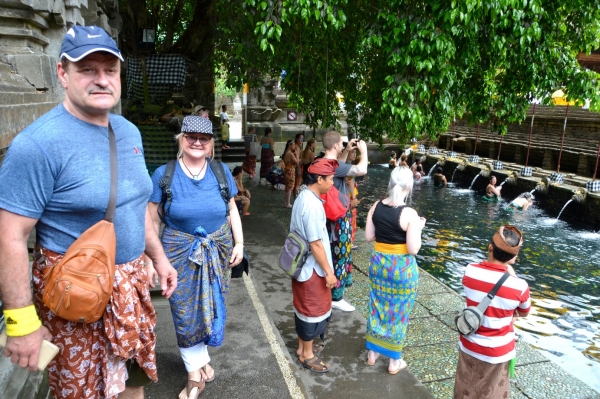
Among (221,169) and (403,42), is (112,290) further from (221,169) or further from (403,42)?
(403,42)

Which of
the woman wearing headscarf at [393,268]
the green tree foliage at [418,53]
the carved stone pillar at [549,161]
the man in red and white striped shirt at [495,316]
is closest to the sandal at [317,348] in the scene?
the woman wearing headscarf at [393,268]

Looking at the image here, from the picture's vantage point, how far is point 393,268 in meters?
3.90

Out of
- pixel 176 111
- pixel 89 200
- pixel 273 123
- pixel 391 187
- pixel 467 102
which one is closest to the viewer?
pixel 89 200

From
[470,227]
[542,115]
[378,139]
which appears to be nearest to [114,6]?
[378,139]

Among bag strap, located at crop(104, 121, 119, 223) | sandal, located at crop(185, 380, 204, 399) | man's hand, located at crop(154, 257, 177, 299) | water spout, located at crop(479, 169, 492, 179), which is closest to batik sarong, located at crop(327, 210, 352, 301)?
sandal, located at crop(185, 380, 204, 399)

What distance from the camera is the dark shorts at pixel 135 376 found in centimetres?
232

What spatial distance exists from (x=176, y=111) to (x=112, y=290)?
1045cm

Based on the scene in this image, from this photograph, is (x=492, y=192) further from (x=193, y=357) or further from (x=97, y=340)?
(x=97, y=340)

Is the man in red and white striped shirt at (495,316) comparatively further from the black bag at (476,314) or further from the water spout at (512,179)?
the water spout at (512,179)

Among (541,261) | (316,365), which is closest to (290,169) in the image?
(541,261)

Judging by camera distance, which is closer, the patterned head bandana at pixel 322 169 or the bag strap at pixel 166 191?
the bag strap at pixel 166 191

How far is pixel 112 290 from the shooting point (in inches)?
76.3

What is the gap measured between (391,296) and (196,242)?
1820mm

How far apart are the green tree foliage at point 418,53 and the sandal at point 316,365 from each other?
3.30 m
